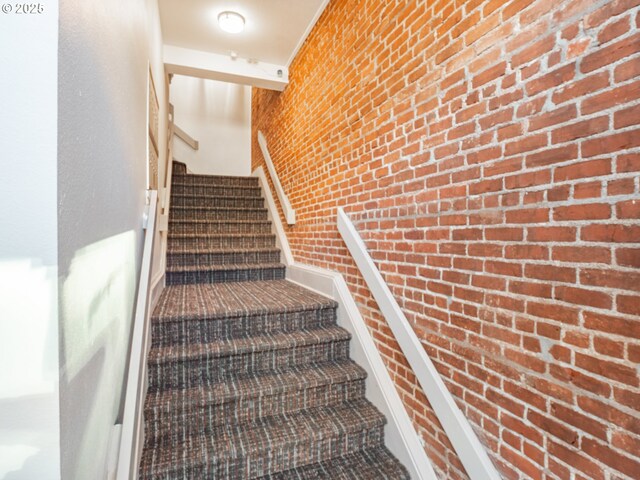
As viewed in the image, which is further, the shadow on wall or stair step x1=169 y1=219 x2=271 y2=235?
stair step x1=169 y1=219 x2=271 y2=235

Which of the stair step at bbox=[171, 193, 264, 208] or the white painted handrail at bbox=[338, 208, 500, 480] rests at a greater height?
the stair step at bbox=[171, 193, 264, 208]

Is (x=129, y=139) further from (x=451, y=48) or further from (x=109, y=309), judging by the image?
(x=451, y=48)

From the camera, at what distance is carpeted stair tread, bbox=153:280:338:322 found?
6.79 ft

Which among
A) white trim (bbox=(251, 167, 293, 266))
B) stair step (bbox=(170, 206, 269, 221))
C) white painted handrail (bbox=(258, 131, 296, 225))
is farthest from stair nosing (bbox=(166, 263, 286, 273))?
stair step (bbox=(170, 206, 269, 221))

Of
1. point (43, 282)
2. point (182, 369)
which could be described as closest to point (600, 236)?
point (43, 282)

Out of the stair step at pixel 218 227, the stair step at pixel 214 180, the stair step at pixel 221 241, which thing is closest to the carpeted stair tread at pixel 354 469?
the stair step at pixel 221 241

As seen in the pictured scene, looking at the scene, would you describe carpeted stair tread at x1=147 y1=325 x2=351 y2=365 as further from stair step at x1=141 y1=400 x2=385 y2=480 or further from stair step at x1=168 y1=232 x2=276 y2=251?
stair step at x1=168 y1=232 x2=276 y2=251

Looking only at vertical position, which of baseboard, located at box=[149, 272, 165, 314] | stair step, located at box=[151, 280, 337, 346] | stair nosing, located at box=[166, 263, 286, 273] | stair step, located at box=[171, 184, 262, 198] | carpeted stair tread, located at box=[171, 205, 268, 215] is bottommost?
stair step, located at box=[151, 280, 337, 346]

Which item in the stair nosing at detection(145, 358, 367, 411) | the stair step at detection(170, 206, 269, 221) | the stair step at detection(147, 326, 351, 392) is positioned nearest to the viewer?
the stair nosing at detection(145, 358, 367, 411)

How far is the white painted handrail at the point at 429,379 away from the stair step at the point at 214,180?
8.97 feet

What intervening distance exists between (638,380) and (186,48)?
3.79 m

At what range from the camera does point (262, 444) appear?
5.09ft

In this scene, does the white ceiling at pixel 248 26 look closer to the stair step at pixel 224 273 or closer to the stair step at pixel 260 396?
the stair step at pixel 224 273

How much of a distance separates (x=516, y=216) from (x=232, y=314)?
167cm
